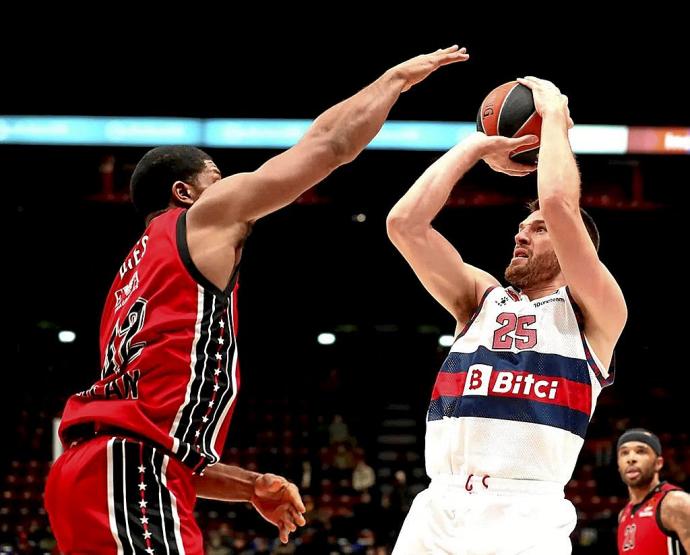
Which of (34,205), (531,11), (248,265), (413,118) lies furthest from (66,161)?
(531,11)

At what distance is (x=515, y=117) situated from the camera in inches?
169

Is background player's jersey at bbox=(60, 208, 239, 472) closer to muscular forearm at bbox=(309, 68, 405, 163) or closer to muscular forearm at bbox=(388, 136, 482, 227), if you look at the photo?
muscular forearm at bbox=(309, 68, 405, 163)

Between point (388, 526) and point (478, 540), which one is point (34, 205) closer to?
point (388, 526)

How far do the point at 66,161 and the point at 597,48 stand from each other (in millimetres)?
8696

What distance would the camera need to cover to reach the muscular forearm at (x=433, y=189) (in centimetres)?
420

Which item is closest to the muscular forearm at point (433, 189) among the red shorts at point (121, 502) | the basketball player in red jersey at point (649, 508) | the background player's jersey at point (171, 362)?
the background player's jersey at point (171, 362)

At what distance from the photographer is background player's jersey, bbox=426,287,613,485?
3.78m

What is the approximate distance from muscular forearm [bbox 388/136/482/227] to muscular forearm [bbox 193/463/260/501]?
1241 mm

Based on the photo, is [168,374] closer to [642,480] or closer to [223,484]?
[223,484]

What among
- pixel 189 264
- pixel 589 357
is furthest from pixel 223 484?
pixel 589 357

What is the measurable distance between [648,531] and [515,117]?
4.92 m

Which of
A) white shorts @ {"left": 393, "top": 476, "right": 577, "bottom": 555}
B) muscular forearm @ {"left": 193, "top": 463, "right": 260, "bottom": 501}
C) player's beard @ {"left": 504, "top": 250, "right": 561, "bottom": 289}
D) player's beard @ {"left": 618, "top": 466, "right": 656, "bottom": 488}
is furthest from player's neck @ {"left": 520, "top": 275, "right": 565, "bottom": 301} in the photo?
player's beard @ {"left": 618, "top": 466, "right": 656, "bottom": 488}

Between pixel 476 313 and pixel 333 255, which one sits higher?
pixel 333 255

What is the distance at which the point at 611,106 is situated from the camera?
1584 centimetres
